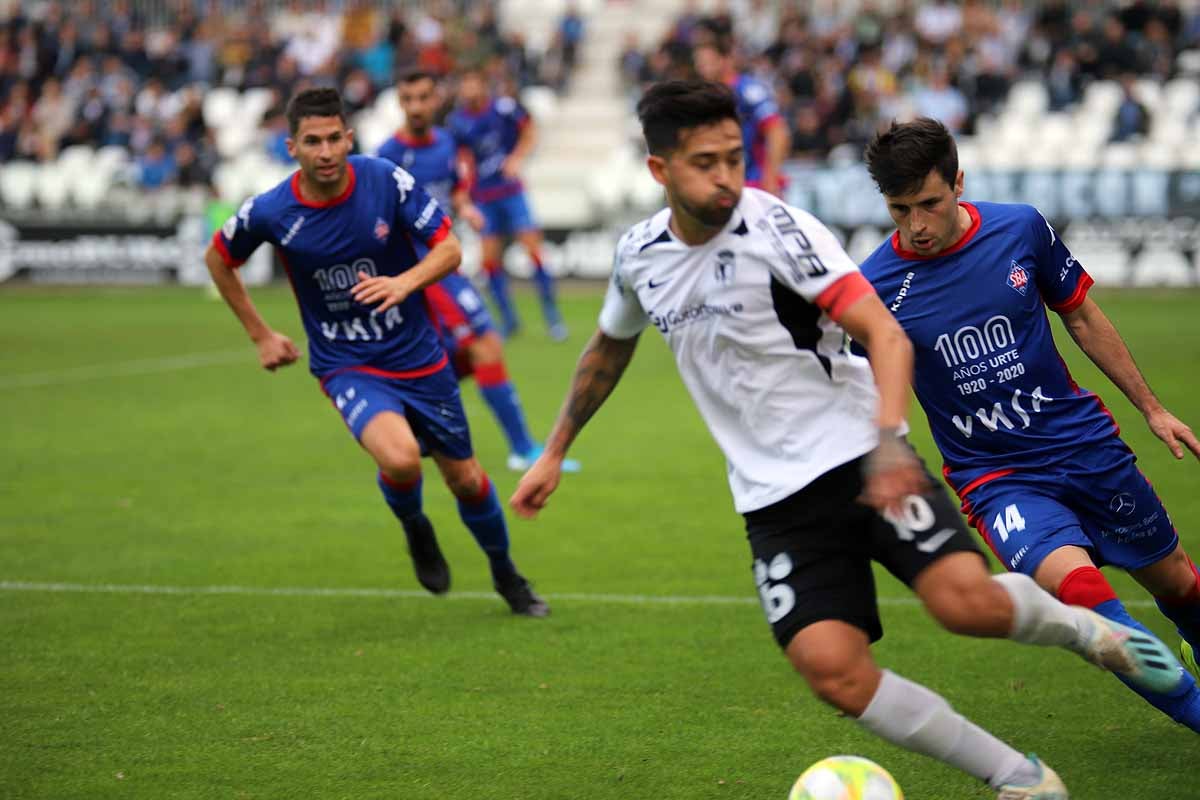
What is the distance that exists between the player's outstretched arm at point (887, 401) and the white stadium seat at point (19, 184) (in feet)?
79.3

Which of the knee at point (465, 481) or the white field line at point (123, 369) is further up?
the knee at point (465, 481)

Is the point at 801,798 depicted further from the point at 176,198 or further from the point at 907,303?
the point at 176,198

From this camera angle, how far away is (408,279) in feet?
20.7

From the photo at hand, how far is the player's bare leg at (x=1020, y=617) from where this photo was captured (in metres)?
3.86

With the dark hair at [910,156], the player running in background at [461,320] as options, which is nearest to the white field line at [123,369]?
the player running in background at [461,320]

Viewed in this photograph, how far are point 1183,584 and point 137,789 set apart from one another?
3.14 m

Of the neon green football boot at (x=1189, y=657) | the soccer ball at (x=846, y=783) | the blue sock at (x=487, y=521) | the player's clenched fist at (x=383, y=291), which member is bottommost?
the blue sock at (x=487, y=521)

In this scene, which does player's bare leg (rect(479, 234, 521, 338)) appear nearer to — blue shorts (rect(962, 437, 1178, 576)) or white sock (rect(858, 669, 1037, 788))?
blue shorts (rect(962, 437, 1178, 576))

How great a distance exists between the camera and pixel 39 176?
84.9 ft

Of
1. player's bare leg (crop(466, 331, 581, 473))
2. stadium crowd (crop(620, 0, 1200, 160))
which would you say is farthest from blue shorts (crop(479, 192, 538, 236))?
player's bare leg (crop(466, 331, 581, 473))

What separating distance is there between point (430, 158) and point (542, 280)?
533 centimetres

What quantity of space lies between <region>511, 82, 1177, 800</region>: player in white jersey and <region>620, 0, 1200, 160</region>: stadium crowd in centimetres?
1728

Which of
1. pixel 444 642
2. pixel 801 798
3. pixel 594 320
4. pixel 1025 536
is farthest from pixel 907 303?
pixel 594 320

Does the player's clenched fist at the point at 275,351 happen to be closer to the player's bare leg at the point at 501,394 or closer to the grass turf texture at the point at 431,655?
the grass turf texture at the point at 431,655
